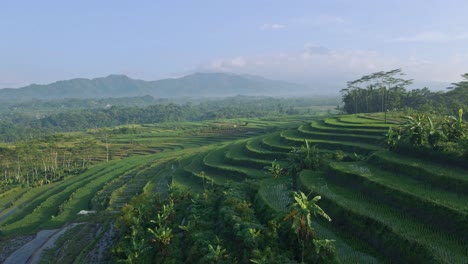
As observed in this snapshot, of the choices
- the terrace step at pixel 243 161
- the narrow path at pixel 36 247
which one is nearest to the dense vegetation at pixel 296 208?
the terrace step at pixel 243 161

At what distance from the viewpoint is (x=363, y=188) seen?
22.9 meters

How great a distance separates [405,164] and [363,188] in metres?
3.81

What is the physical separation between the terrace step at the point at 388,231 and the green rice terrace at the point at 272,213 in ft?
0.17

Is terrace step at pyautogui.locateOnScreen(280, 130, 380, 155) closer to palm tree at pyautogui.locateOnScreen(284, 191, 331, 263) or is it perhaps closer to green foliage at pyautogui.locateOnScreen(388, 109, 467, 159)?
green foliage at pyautogui.locateOnScreen(388, 109, 467, 159)

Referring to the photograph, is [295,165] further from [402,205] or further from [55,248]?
[55,248]

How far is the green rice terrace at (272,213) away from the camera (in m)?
17.2

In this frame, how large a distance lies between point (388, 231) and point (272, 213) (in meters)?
7.13

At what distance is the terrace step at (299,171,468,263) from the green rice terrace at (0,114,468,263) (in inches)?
2.1

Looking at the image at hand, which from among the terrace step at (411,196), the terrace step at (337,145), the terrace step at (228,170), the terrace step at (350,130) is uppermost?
the terrace step at (350,130)

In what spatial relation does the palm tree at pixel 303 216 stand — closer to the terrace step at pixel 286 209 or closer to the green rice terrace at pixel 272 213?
the green rice terrace at pixel 272 213

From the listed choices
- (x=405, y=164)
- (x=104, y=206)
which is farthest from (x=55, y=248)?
(x=405, y=164)

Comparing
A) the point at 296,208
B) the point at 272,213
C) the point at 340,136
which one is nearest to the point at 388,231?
the point at 296,208

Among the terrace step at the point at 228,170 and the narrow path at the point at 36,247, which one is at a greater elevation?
the terrace step at the point at 228,170

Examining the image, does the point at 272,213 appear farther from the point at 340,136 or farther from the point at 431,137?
the point at 340,136
